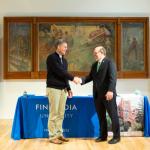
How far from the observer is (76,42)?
786cm

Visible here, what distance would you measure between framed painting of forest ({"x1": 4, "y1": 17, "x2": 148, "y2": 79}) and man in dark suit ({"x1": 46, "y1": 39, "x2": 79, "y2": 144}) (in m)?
2.70

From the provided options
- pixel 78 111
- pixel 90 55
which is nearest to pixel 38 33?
pixel 90 55

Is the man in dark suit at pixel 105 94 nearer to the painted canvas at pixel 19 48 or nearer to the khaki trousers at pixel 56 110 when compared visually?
the khaki trousers at pixel 56 110

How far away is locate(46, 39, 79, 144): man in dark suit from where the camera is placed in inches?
199

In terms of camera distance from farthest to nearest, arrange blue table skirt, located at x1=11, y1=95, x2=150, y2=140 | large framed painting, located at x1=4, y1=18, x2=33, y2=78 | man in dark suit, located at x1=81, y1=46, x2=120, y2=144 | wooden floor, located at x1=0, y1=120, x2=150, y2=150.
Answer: large framed painting, located at x1=4, y1=18, x2=33, y2=78 < blue table skirt, located at x1=11, y1=95, x2=150, y2=140 < man in dark suit, located at x1=81, y1=46, x2=120, y2=144 < wooden floor, located at x1=0, y1=120, x2=150, y2=150

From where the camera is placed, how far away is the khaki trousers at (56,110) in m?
5.06

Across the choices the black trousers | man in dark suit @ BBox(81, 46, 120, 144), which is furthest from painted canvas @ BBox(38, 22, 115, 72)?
the black trousers

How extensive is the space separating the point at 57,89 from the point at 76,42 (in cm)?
298

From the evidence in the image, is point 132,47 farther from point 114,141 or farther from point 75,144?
point 75,144

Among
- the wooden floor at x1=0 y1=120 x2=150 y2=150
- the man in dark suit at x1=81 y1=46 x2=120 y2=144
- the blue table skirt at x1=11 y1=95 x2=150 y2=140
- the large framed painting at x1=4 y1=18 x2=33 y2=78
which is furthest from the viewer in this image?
the large framed painting at x1=4 y1=18 x2=33 y2=78

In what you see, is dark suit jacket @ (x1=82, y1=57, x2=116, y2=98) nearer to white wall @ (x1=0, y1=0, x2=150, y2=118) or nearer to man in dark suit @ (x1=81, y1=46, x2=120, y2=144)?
man in dark suit @ (x1=81, y1=46, x2=120, y2=144)

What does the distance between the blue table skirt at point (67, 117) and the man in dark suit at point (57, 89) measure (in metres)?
0.37

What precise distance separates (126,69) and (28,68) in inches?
90.7

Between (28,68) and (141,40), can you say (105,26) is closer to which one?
(141,40)
